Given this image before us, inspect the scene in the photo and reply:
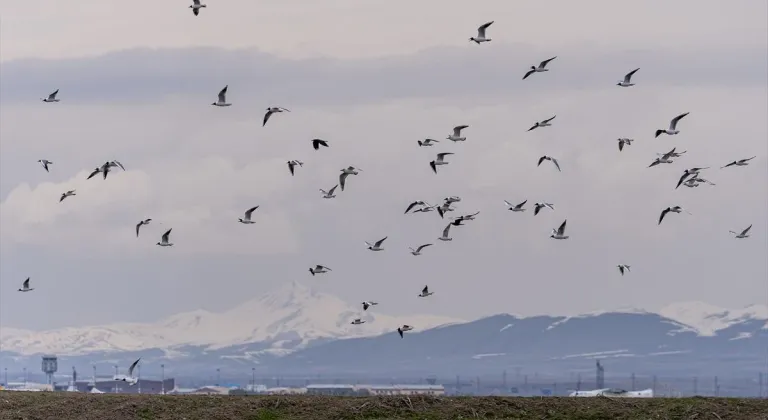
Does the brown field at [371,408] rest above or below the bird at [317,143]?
below

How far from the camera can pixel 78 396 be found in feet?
207

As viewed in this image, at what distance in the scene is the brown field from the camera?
58688mm

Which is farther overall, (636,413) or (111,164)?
(111,164)

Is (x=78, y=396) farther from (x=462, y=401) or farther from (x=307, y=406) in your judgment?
(x=462, y=401)

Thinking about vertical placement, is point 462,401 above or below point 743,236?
below

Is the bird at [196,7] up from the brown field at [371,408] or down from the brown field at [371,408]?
up

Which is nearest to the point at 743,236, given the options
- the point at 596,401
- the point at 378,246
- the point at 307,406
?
the point at 378,246

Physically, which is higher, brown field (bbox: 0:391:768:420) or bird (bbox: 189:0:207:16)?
bird (bbox: 189:0:207:16)

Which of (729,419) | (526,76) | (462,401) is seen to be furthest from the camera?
(526,76)

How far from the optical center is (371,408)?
60312 millimetres

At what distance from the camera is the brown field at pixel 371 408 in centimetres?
5869

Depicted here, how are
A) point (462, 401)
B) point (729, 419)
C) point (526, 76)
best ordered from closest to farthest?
point (729, 419) → point (462, 401) → point (526, 76)

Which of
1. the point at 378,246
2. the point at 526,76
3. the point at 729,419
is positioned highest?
the point at 526,76

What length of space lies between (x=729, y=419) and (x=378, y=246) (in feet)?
110
